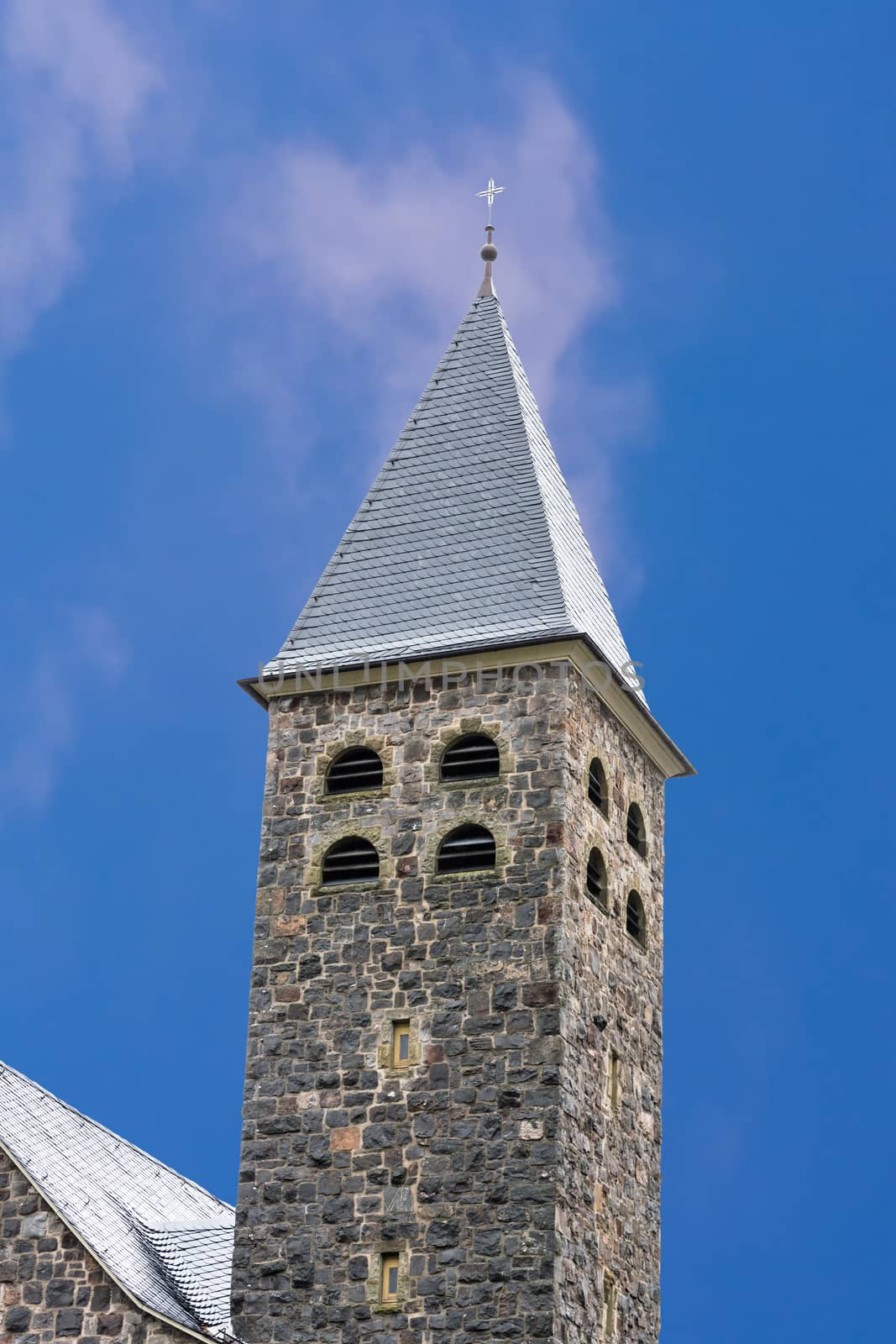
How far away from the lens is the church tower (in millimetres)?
30719

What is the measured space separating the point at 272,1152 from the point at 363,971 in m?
2.42

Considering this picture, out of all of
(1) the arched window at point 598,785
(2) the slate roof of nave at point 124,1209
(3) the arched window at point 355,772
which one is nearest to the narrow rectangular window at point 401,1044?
(3) the arched window at point 355,772

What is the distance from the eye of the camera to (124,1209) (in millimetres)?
32781

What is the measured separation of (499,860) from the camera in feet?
106

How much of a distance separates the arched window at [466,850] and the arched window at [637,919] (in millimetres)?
2883

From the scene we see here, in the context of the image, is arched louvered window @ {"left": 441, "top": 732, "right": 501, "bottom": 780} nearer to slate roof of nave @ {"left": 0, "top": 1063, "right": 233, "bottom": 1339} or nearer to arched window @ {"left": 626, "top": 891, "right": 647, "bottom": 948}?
arched window @ {"left": 626, "top": 891, "right": 647, "bottom": 948}

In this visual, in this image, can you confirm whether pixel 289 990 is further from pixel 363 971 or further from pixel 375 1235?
pixel 375 1235

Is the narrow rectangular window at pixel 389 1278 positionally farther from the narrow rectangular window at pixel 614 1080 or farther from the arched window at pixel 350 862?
the arched window at pixel 350 862

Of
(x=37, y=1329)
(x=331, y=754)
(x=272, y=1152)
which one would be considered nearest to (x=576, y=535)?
(x=331, y=754)

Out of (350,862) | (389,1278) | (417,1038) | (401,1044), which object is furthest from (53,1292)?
(350,862)

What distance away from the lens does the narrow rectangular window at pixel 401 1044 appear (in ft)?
104

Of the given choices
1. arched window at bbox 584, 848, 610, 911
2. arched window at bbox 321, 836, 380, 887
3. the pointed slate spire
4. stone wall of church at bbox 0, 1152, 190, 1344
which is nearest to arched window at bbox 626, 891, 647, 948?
arched window at bbox 584, 848, 610, 911

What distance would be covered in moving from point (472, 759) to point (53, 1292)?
813cm

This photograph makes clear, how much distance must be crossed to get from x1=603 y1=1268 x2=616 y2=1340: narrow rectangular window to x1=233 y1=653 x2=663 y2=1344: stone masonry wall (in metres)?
0.28
